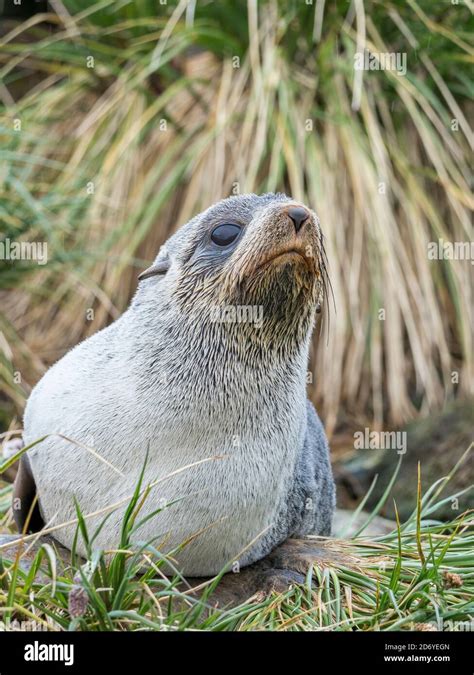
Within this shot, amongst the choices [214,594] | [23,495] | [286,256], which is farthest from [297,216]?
[23,495]

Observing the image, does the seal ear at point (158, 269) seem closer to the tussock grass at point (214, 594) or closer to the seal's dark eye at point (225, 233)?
the seal's dark eye at point (225, 233)

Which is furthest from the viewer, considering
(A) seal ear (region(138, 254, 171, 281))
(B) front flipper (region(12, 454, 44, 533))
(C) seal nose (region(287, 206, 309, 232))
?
(B) front flipper (region(12, 454, 44, 533))

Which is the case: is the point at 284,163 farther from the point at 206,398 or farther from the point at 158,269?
the point at 206,398

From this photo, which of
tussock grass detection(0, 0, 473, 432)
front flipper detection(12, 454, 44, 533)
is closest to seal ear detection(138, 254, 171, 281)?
front flipper detection(12, 454, 44, 533)

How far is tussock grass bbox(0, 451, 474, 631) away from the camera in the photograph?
3529mm

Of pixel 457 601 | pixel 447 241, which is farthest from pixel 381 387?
pixel 457 601

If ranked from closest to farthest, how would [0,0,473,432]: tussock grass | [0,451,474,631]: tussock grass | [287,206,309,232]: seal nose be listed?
[0,451,474,631]: tussock grass, [287,206,309,232]: seal nose, [0,0,473,432]: tussock grass

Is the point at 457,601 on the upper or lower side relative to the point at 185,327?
lower

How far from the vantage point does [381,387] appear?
894cm

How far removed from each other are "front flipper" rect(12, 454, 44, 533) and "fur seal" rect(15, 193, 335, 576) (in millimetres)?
232

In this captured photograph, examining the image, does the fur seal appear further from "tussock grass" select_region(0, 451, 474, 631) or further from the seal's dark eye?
"tussock grass" select_region(0, 451, 474, 631)

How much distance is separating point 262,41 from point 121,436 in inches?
222
